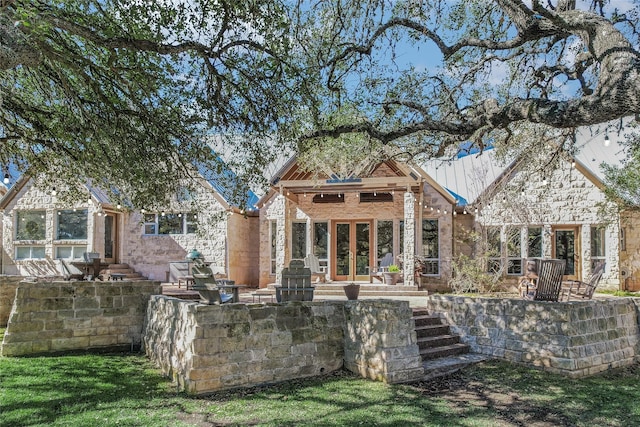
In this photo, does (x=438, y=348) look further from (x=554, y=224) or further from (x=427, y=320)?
(x=554, y=224)

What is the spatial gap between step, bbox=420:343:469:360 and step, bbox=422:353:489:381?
96mm

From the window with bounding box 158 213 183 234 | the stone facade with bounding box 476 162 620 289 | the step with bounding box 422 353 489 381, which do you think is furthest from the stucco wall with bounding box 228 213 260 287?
the step with bounding box 422 353 489 381

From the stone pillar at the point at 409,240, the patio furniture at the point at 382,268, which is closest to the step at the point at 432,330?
the stone pillar at the point at 409,240

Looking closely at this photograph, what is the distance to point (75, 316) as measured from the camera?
9.53 m

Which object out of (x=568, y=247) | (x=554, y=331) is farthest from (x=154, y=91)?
(x=568, y=247)

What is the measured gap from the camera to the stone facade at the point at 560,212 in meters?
16.2

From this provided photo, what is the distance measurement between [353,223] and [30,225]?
1207 cm

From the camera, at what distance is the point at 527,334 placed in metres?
8.10

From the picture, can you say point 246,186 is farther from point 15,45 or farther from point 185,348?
point 15,45

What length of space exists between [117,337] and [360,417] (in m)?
5.88

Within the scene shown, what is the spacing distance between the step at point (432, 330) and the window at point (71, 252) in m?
13.9

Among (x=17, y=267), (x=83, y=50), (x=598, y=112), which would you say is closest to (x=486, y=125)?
(x=598, y=112)

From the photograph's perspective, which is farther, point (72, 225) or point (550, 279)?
point (72, 225)

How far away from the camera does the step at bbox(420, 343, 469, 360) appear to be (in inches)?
325
